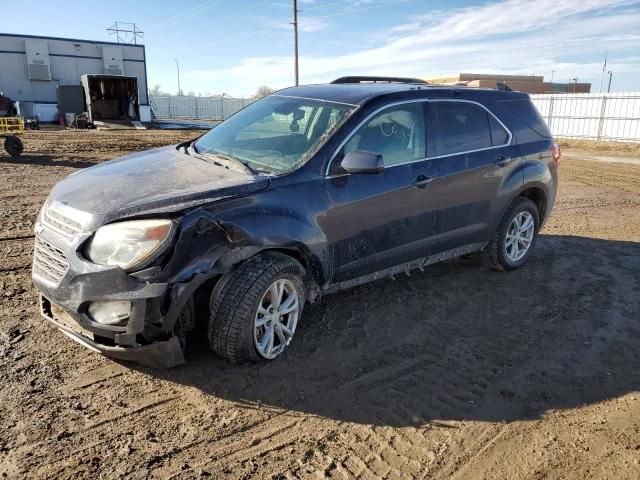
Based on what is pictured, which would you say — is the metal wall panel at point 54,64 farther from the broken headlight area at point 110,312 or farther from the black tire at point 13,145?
the broken headlight area at point 110,312

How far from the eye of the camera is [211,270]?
3104mm

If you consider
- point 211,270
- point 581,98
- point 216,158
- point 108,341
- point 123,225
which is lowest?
point 108,341

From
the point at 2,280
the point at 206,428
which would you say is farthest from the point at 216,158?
the point at 2,280

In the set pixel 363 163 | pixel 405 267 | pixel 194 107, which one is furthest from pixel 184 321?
pixel 194 107

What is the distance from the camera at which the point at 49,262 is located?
3236 mm

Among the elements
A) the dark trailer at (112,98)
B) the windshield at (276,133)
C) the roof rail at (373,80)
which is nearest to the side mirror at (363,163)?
the windshield at (276,133)

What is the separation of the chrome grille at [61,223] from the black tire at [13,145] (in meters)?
12.0

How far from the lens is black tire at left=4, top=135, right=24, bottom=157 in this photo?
44.0 ft

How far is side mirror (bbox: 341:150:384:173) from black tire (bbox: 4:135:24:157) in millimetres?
12950

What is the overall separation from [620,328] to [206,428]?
3.56 m

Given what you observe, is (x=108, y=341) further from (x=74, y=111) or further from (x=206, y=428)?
(x=74, y=111)

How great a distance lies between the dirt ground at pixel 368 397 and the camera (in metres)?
2.68

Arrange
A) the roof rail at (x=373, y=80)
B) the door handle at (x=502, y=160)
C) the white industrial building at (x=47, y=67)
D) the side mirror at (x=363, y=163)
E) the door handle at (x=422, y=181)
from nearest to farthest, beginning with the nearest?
the side mirror at (x=363, y=163)
the door handle at (x=422, y=181)
the door handle at (x=502, y=160)
the roof rail at (x=373, y=80)
the white industrial building at (x=47, y=67)

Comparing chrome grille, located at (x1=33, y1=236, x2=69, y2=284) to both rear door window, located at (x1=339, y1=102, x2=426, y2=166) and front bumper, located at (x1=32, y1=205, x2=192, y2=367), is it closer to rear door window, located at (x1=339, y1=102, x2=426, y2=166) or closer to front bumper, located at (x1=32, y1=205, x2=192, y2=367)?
front bumper, located at (x1=32, y1=205, x2=192, y2=367)
